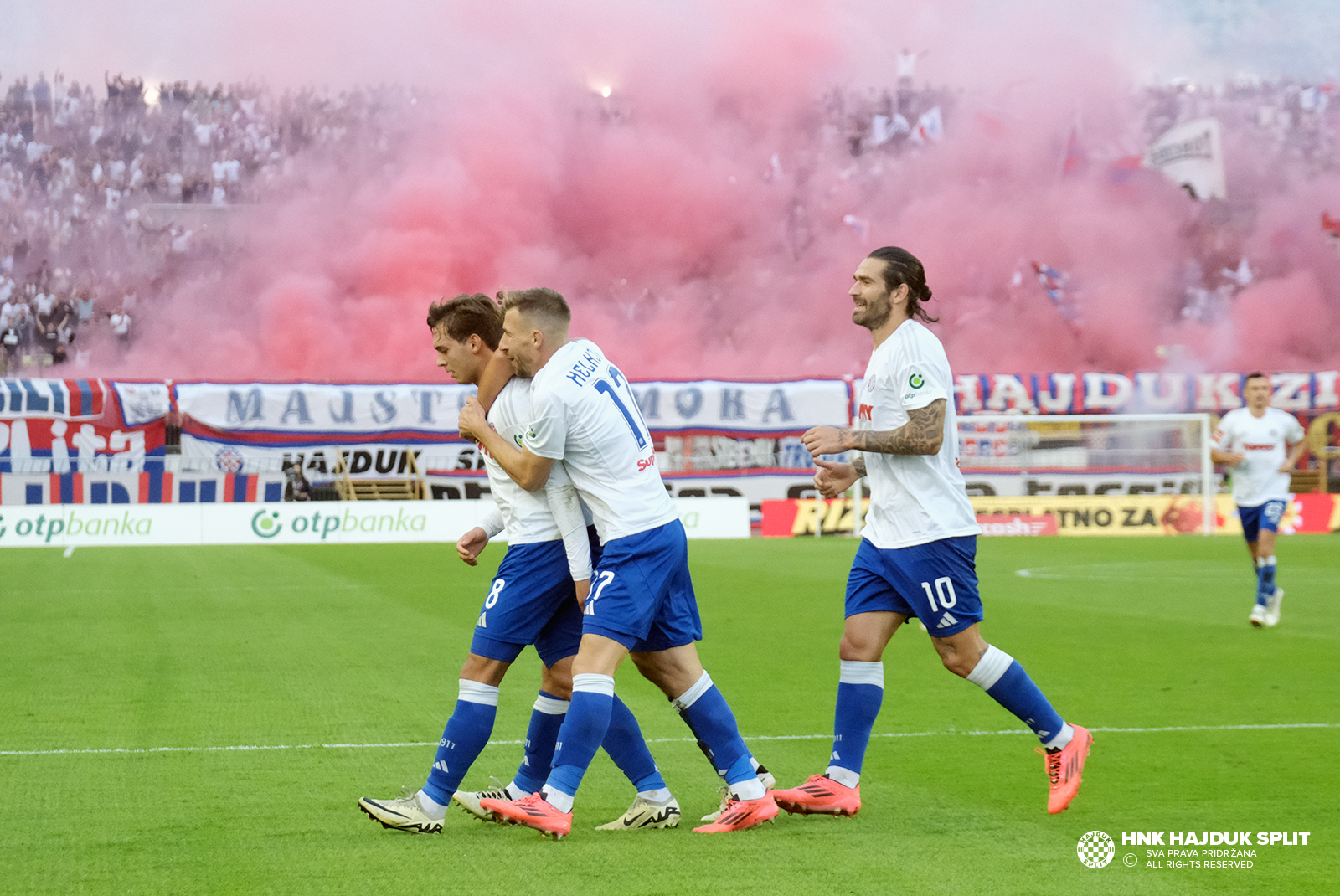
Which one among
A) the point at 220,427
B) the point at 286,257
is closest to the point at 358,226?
the point at 286,257

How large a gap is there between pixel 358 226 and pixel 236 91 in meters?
6.29

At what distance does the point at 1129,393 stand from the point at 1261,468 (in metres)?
26.4

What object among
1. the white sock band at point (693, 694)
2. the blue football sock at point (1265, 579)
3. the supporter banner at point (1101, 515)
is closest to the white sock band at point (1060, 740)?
the white sock band at point (693, 694)

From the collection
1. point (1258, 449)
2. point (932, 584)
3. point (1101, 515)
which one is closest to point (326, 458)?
point (1101, 515)

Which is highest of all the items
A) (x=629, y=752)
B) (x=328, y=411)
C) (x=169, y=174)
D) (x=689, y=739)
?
(x=169, y=174)

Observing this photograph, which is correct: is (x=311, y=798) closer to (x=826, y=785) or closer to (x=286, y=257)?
(x=826, y=785)

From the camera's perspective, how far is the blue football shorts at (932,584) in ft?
16.5

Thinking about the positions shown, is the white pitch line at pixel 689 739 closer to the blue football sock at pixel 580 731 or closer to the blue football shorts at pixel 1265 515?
the blue football sock at pixel 580 731

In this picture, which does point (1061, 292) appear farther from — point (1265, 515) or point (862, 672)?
point (862, 672)

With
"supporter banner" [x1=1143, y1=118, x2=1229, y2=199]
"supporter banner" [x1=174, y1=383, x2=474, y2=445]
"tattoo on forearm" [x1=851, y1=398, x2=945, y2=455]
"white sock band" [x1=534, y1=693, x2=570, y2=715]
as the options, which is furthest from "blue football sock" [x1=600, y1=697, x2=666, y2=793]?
"supporter banner" [x1=1143, y1=118, x2=1229, y2=199]

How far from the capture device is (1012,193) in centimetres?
5384

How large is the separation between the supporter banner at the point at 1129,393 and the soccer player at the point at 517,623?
31.4 meters

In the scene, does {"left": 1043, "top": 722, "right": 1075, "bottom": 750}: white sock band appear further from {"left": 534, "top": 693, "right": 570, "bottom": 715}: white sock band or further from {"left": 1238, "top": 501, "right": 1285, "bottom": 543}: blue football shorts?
{"left": 1238, "top": 501, "right": 1285, "bottom": 543}: blue football shorts

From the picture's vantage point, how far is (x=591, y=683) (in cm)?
455
